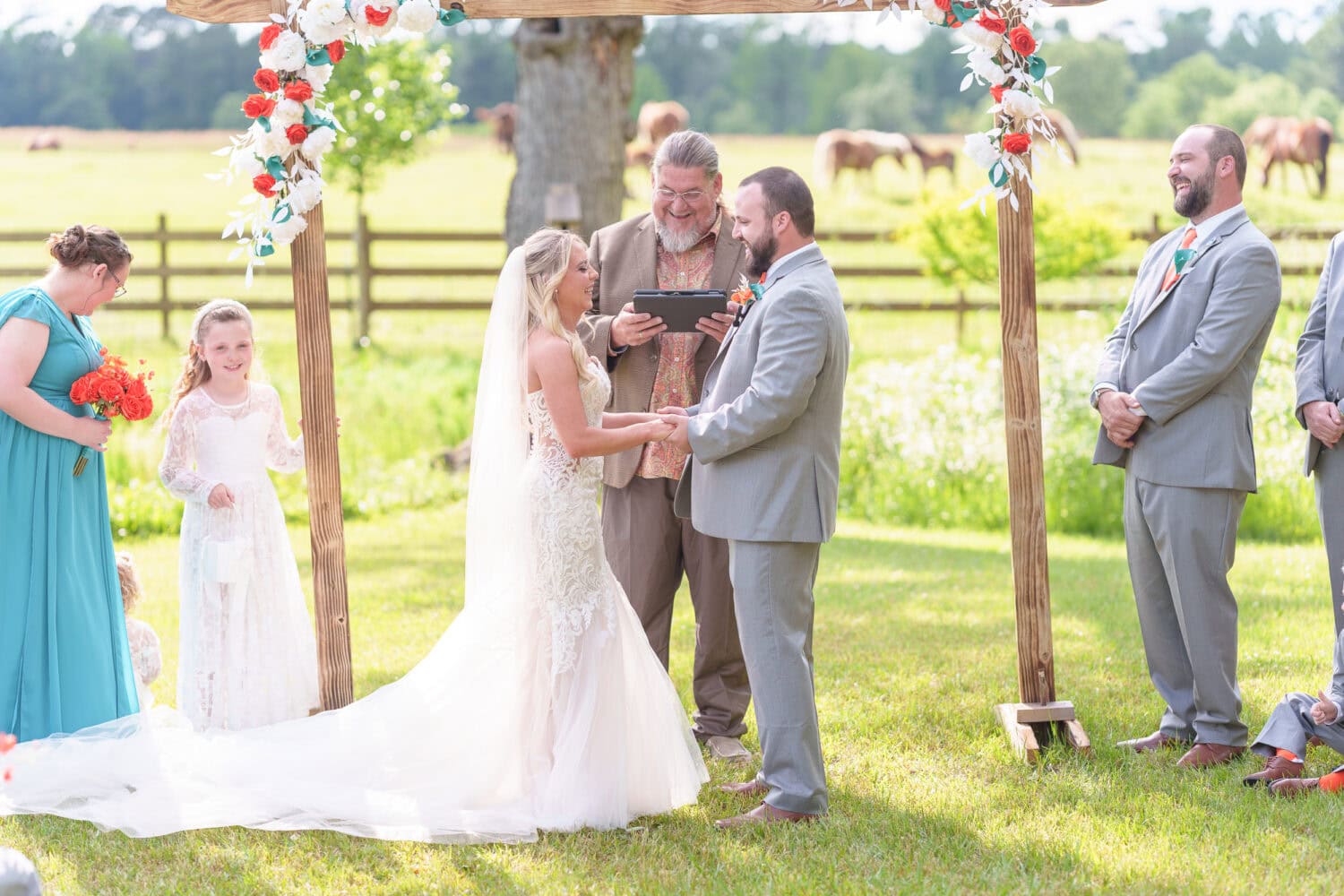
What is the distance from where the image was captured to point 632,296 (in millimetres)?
5090

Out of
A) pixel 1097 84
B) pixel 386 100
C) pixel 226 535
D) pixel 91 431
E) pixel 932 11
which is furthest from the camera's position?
pixel 1097 84

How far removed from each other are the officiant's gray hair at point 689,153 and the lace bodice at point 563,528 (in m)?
0.86

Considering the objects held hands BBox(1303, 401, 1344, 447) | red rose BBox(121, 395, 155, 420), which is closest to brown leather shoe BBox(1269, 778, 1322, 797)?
held hands BBox(1303, 401, 1344, 447)

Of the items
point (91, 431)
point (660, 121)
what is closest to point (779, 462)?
point (91, 431)

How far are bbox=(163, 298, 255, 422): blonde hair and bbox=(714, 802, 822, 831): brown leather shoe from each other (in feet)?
8.66

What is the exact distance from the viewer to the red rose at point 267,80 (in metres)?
4.49

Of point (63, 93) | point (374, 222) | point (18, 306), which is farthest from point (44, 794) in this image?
point (63, 93)

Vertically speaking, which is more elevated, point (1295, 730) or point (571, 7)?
point (571, 7)

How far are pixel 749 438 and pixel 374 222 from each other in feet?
74.0

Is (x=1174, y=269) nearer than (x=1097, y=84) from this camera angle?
Yes

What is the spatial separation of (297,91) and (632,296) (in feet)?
4.58

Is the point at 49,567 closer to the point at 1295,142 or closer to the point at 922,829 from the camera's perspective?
the point at 922,829

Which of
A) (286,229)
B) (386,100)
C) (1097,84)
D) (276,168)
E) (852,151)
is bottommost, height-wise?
(286,229)

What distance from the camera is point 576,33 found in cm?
1052
